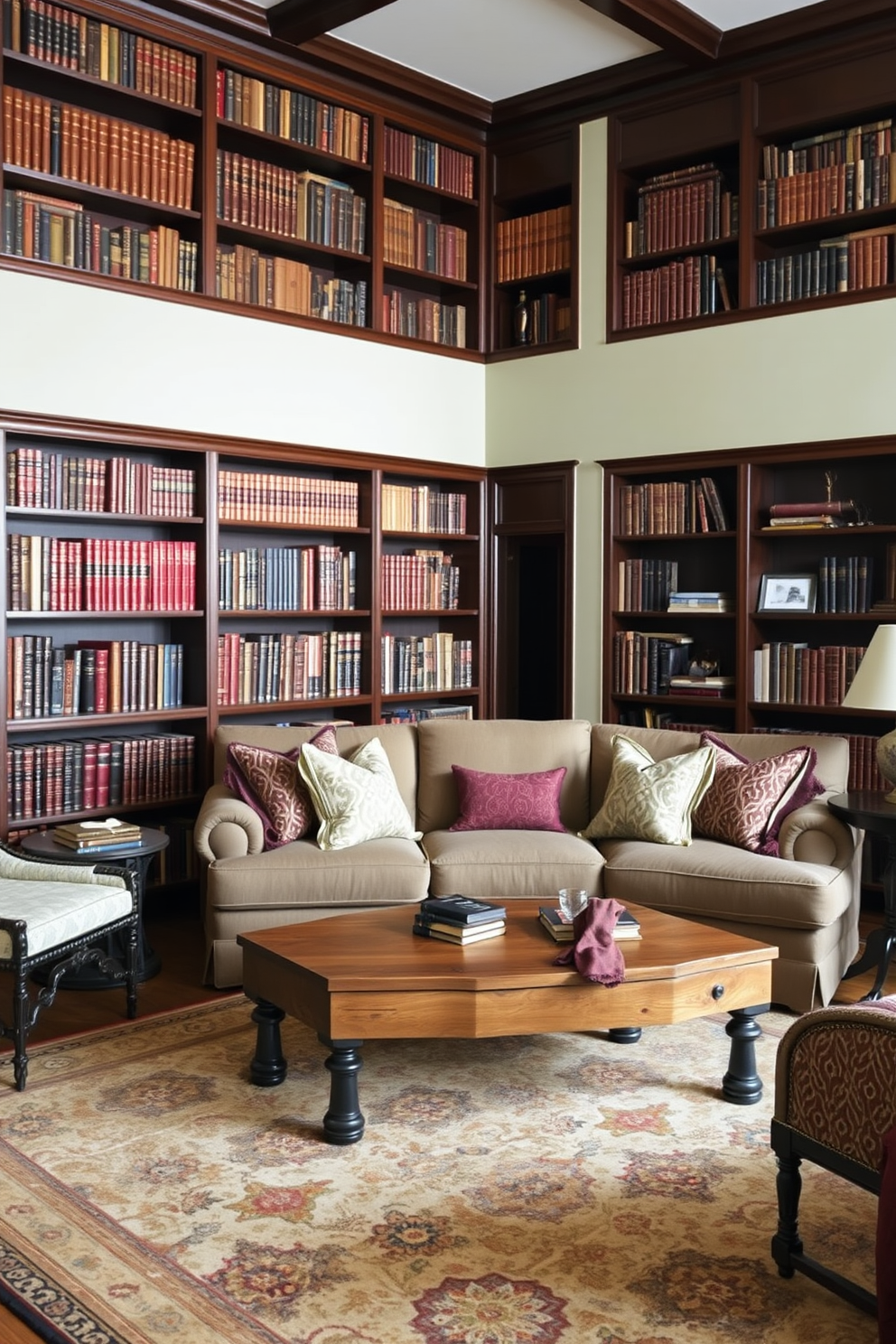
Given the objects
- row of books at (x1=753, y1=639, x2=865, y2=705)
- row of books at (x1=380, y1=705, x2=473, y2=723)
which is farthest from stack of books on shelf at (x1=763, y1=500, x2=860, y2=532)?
row of books at (x1=380, y1=705, x2=473, y2=723)

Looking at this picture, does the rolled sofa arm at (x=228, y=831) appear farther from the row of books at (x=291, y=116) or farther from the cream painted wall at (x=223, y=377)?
the row of books at (x=291, y=116)

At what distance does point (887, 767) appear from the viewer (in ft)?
15.3

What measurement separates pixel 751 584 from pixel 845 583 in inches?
17.4

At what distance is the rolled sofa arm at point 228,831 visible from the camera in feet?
15.1

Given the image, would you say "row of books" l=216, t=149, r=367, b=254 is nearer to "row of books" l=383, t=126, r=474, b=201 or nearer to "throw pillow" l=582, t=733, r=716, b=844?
"row of books" l=383, t=126, r=474, b=201

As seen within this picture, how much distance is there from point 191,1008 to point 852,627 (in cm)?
340

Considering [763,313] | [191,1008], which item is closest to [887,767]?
[763,313]

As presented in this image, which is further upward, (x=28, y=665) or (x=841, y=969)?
(x=28, y=665)

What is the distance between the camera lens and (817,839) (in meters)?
4.55

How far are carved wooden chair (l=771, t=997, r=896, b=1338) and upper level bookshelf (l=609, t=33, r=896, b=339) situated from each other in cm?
385

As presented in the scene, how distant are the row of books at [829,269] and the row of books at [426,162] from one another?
1747mm

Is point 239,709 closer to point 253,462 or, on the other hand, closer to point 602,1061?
point 253,462

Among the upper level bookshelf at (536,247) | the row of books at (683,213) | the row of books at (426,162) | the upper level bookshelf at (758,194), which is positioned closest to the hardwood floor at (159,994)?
the upper level bookshelf at (758,194)

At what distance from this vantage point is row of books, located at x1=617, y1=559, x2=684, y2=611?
6.32 meters
